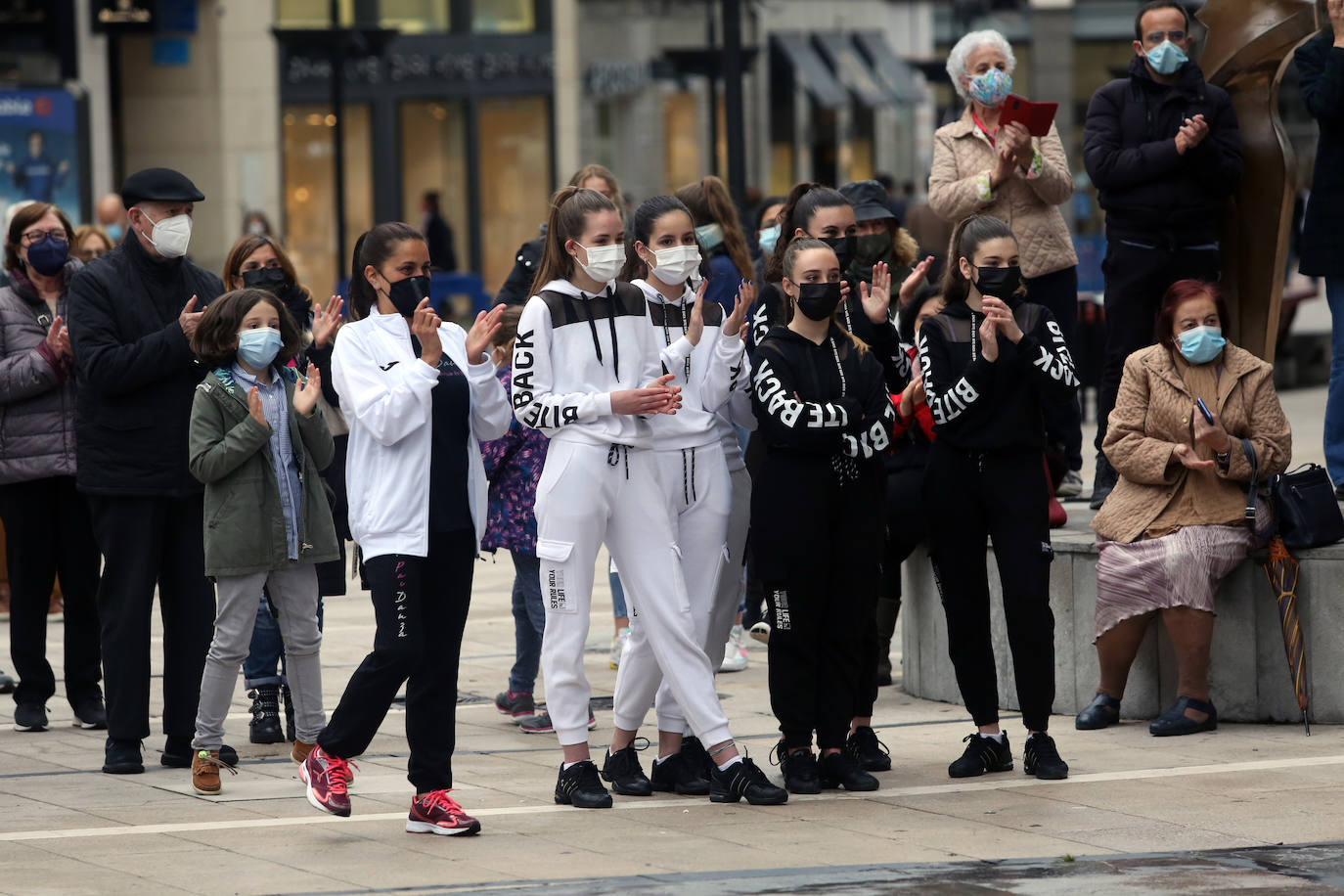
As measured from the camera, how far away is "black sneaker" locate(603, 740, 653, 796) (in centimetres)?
736

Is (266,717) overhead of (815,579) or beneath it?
beneath

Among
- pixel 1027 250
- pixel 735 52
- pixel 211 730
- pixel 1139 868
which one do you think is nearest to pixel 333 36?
pixel 735 52

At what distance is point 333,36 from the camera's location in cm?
2153

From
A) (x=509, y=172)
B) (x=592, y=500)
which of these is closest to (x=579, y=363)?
(x=592, y=500)

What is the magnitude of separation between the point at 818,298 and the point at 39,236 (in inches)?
139

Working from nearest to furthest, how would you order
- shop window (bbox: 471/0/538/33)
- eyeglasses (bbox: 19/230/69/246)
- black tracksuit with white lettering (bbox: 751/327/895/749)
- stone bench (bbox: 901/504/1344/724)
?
black tracksuit with white lettering (bbox: 751/327/895/749) → stone bench (bbox: 901/504/1344/724) → eyeglasses (bbox: 19/230/69/246) → shop window (bbox: 471/0/538/33)

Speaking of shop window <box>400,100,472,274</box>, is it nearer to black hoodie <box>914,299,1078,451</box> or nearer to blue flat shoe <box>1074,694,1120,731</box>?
blue flat shoe <box>1074,694,1120,731</box>

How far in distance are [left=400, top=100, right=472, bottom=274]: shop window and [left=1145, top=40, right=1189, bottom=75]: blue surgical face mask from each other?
2614 cm

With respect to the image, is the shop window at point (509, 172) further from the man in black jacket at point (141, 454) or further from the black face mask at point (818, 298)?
the black face mask at point (818, 298)

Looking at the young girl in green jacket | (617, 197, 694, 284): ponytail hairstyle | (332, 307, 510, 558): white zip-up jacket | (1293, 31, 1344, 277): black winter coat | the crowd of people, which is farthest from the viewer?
(1293, 31, 1344, 277): black winter coat

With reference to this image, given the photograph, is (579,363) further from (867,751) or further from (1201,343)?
(1201,343)

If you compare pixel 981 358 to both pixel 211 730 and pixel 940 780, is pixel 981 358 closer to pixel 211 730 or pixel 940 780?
pixel 940 780

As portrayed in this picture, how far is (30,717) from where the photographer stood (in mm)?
8914

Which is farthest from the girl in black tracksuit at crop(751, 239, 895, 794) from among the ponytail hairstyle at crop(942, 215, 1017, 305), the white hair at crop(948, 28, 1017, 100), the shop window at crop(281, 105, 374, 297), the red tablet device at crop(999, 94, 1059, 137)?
the shop window at crop(281, 105, 374, 297)
